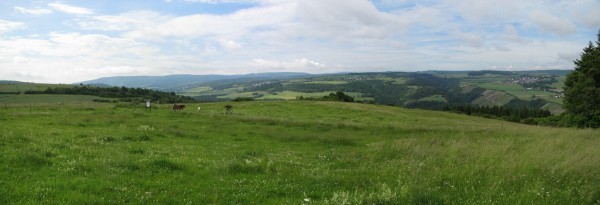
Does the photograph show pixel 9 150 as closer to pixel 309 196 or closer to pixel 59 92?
pixel 309 196

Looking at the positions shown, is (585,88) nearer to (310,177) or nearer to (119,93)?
(310,177)

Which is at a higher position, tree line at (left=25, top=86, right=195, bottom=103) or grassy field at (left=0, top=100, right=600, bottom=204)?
grassy field at (left=0, top=100, right=600, bottom=204)

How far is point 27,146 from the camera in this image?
1755 cm

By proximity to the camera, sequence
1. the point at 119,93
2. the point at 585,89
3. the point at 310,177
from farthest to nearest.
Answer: the point at 119,93 → the point at 585,89 → the point at 310,177

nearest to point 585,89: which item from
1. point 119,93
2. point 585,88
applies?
point 585,88

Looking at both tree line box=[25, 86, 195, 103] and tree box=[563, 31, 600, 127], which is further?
tree line box=[25, 86, 195, 103]

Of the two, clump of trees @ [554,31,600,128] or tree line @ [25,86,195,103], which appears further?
tree line @ [25,86,195,103]

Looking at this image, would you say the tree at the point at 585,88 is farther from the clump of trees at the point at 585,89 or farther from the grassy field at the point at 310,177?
the grassy field at the point at 310,177

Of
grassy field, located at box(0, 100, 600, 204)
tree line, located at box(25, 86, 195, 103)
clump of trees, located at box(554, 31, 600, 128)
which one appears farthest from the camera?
tree line, located at box(25, 86, 195, 103)

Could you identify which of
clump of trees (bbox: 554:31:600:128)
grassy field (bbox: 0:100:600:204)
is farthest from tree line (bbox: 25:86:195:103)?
grassy field (bbox: 0:100:600:204)

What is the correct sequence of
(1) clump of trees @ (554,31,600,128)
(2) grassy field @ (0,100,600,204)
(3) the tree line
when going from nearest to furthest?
(2) grassy field @ (0,100,600,204) → (1) clump of trees @ (554,31,600,128) → (3) the tree line

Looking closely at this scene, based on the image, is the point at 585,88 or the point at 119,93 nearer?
the point at 585,88

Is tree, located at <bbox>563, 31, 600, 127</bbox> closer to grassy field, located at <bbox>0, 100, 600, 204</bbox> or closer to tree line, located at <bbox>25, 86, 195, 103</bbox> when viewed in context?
grassy field, located at <bbox>0, 100, 600, 204</bbox>

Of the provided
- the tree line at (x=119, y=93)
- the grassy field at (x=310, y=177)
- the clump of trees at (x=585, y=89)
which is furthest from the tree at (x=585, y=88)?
the tree line at (x=119, y=93)
